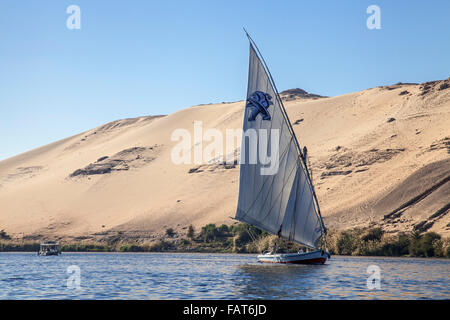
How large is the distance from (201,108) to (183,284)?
128203 mm

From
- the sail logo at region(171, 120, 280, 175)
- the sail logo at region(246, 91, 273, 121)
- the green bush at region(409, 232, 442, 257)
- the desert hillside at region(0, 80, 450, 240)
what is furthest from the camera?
the sail logo at region(171, 120, 280, 175)

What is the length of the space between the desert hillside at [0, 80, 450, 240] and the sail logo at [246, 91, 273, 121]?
29671 mm

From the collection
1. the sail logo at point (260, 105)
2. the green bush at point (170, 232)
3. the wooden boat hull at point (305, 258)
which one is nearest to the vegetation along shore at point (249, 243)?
the green bush at point (170, 232)

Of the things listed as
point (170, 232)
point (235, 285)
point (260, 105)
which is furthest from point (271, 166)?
point (170, 232)

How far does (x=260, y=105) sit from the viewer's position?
38000 millimetres

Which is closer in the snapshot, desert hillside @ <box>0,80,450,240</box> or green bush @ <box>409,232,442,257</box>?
green bush @ <box>409,232,442,257</box>

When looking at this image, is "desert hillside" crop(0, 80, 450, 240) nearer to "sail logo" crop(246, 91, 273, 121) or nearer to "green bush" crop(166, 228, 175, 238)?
"green bush" crop(166, 228, 175, 238)

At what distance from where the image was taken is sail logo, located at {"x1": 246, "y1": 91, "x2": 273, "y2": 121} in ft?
125

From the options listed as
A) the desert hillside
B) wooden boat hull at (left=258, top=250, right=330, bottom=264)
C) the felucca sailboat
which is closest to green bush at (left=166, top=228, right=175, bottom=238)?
the desert hillside

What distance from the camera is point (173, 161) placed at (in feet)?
396

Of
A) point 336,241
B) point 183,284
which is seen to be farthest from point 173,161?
point 183,284

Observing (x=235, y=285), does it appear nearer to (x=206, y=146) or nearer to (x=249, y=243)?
(x=249, y=243)

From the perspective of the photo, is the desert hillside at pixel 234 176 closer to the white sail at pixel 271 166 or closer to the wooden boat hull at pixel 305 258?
the wooden boat hull at pixel 305 258
